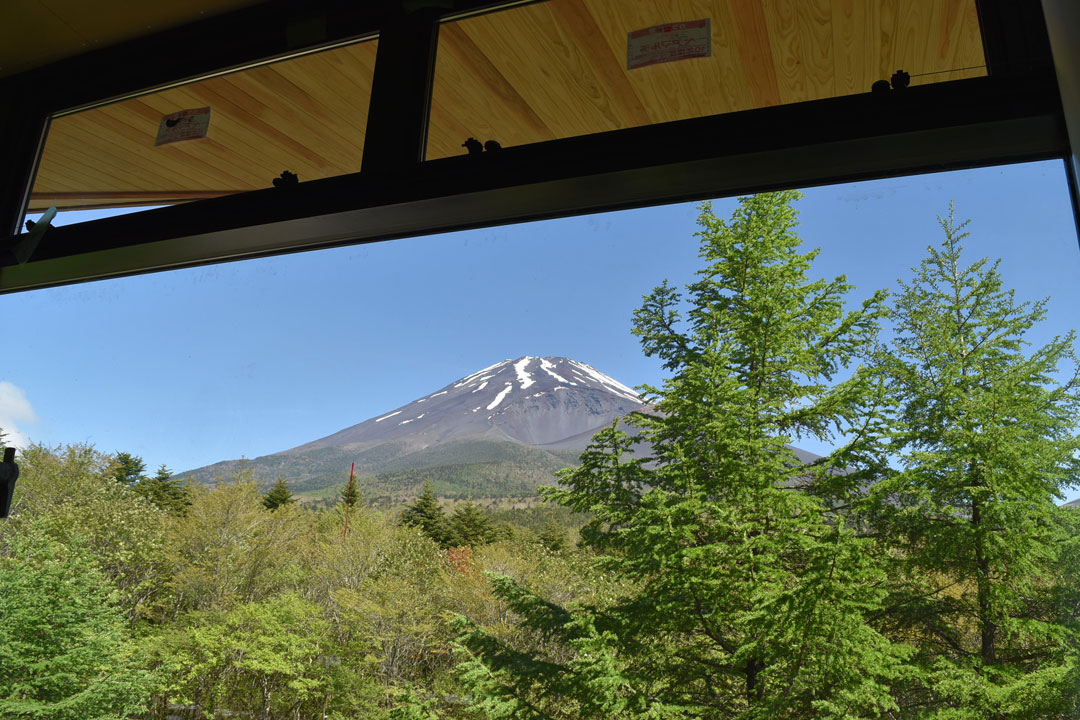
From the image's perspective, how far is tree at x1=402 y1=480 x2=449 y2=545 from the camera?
840 cm

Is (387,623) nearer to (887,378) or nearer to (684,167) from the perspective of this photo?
(887,378)

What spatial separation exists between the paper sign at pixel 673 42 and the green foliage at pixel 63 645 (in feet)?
15.3

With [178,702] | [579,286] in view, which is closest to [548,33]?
[579,286]

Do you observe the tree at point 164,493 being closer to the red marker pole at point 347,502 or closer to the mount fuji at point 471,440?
the mount fuji at point 471,440

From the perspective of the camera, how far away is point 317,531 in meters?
7.85

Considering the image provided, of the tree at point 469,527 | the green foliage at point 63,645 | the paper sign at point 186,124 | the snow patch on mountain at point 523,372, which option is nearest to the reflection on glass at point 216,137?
the paper sign at point 186,124

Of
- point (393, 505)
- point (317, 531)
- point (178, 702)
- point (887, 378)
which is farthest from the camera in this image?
point (393, 505)

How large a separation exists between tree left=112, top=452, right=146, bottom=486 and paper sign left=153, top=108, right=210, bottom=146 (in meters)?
6.48

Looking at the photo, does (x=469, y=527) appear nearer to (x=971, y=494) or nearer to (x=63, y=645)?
(x=63, y=645)

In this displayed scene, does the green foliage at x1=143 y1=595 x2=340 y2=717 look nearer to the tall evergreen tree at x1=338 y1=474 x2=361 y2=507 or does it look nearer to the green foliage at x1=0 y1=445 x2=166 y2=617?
the green foliage at x1=0 y1=445 x2=166 y2=617

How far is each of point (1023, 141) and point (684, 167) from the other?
20 cm

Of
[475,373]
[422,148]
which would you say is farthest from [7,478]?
[475,373]

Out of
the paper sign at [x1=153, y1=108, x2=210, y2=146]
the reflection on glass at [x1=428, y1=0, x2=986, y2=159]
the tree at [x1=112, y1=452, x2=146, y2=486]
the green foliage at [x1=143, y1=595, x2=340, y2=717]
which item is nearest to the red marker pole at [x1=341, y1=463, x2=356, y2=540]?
the green foliage at [x1=143, y1=595, x2=340, y2=717]

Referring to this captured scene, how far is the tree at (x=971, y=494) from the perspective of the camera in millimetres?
2271
